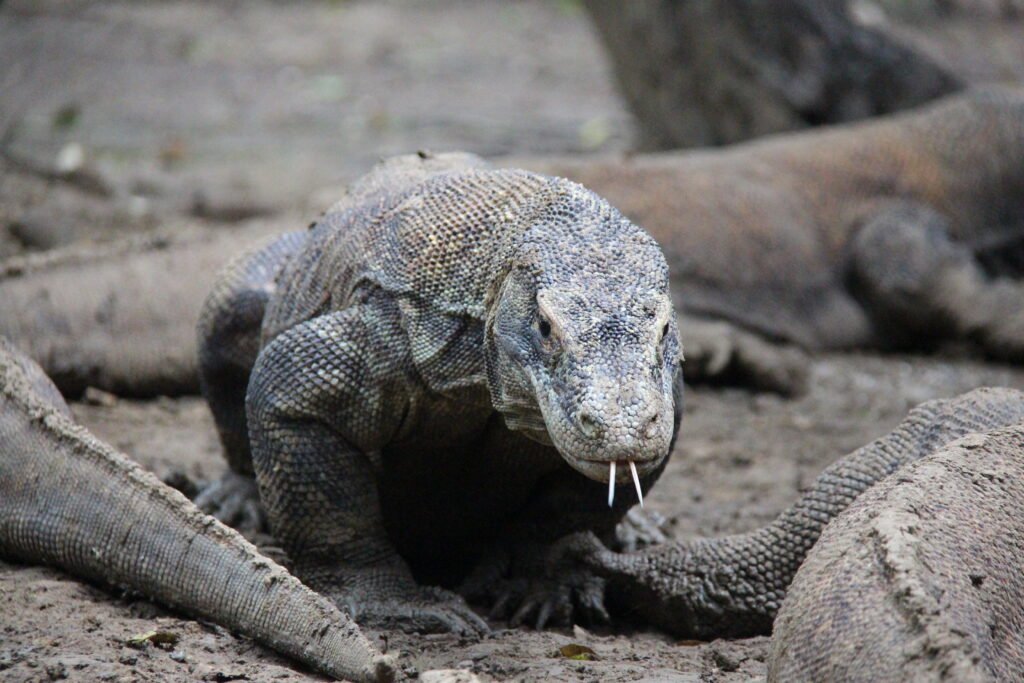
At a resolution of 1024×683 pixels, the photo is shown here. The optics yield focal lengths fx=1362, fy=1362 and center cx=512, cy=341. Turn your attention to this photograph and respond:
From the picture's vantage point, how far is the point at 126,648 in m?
3.53

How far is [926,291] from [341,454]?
5.92m

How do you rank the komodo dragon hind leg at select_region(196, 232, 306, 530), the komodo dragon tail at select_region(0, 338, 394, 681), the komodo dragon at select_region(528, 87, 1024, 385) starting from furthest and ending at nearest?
the komodo dragon at select_region(528, 87, 1024, 385), the komodo dragon hind leg at select_region(196, 232, 306, 530), the komodo dragon tail at select_region(0, 338, 394, 681)

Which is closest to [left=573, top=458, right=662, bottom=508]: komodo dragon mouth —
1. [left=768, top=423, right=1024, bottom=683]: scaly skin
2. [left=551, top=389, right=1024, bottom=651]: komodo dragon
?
[left=768, top=423, right=1024, bottom=683]: scaly skin

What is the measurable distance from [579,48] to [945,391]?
10.7m

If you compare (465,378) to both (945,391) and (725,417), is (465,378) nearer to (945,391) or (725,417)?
(725,417)

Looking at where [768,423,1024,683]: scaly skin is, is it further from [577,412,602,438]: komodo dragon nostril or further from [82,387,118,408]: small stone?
[82,387,118,408]: small stone

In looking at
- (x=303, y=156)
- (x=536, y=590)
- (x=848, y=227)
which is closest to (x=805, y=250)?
(x=848, y=227)

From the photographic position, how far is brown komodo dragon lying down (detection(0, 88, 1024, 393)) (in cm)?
695

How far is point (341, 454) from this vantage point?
4.01 m

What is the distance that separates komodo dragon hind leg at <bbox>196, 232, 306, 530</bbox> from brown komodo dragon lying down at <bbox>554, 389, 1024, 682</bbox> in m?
1.33

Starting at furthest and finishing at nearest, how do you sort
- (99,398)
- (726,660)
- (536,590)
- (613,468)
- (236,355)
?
(99,398), (236,355), (536,590), (726,660), (613,468)

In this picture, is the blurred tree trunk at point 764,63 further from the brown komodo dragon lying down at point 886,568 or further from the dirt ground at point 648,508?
the brown komodo dragon lying down at point 886,568

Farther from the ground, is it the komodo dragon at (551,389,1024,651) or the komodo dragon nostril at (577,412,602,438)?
the komodo dragon nostril at (577,412,602,438)

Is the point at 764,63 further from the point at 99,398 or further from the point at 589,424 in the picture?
the point at 589,424
